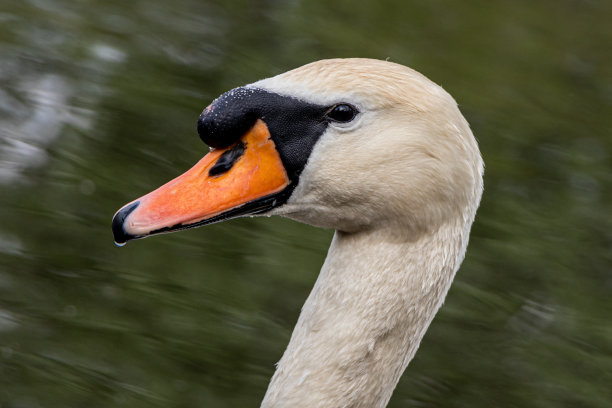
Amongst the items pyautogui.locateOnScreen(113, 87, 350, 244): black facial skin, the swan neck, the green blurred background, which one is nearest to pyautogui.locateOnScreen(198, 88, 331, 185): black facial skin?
pyautogui.locateOnScreen(113, 87, 350, 244): black facial skin

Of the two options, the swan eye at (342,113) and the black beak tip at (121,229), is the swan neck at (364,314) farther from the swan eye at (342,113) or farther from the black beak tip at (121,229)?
the black beak tip at (121,229)

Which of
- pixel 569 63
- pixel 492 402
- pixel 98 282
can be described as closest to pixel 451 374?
pixel 492 402

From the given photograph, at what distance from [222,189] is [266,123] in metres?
0.23

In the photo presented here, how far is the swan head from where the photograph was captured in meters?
3.43

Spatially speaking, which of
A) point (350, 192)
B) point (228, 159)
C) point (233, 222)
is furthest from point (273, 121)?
point (233, 222)

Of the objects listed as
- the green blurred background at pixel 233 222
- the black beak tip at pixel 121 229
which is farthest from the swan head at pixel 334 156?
the green blurred background at pixel 233 222

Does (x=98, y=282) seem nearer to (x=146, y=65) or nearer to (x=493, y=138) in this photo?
(x=146, y=65)

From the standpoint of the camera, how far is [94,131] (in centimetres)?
720

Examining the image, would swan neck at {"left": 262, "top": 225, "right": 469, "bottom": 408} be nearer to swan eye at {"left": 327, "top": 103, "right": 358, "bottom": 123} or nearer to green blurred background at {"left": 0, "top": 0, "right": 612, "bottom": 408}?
swan eye at {"left": 327, "top": 103, "right": 358, "bottom": 123}

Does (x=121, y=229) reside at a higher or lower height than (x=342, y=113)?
lower

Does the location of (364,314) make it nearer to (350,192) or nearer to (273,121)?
(350,192)

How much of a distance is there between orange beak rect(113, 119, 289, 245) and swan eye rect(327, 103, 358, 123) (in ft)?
0.66

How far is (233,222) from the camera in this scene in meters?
6.86

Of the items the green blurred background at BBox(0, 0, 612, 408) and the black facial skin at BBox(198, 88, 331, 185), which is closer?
the black facial skin at BBox(198, 88, 331, 185)
